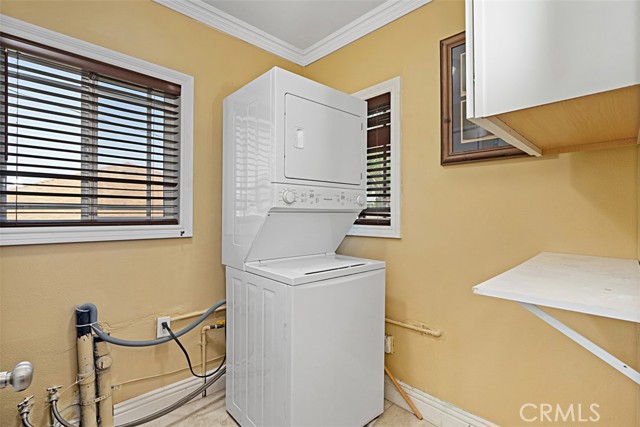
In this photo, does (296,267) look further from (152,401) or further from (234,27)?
(234,27)

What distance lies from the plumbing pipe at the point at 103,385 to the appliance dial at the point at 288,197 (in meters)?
1.22

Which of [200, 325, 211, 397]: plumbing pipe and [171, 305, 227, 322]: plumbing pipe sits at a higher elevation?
[171, 305, 227, 322]: plumbing pipe

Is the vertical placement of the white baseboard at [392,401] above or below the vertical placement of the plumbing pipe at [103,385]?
below

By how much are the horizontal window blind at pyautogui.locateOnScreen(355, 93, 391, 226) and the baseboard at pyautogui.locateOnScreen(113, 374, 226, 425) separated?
1.56 meters

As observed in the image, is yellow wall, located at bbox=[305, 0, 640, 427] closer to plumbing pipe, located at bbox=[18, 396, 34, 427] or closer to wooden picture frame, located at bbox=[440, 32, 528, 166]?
wooden picture frame, located at bbox=[440, 32, 528, 166]

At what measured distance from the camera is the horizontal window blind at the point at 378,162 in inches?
88.0

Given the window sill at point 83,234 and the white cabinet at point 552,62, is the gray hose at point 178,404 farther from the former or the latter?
the white cabinet at point 552,62

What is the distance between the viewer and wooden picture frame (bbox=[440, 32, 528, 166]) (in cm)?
175

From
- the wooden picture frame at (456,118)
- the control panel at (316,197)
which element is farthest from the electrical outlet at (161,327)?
the wooden picture frame at (456,118)

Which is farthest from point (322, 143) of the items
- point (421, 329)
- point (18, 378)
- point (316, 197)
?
point (18, 378)

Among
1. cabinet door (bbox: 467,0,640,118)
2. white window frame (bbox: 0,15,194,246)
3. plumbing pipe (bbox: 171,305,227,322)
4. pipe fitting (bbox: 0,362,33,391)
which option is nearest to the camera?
cabinet door (bbox: 467,0,640,118)

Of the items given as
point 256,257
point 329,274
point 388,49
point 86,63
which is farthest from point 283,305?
point 388,49

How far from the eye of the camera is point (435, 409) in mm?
1907

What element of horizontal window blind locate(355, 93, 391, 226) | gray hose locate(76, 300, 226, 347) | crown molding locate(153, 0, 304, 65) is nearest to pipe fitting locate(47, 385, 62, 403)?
gray hose locate(76, 300, 226, 347)
